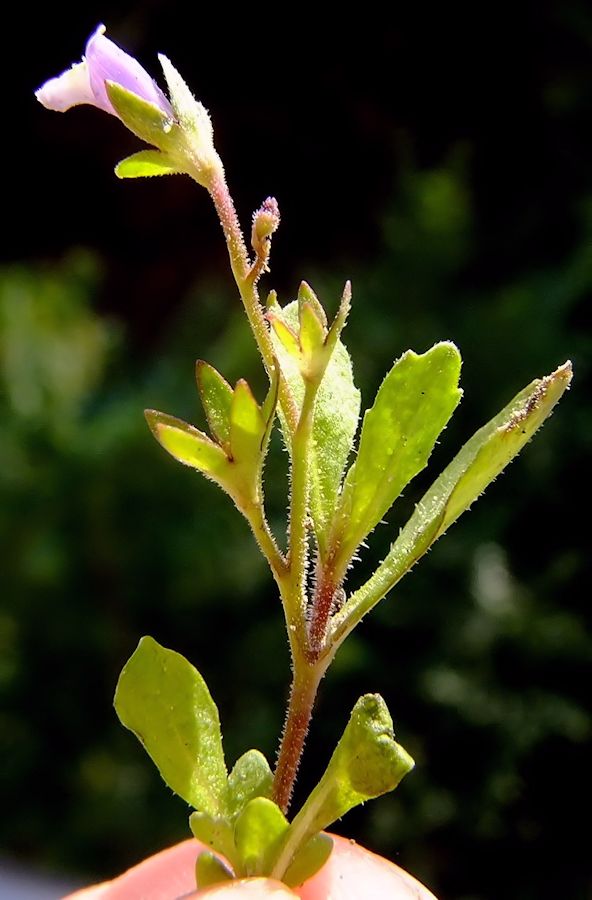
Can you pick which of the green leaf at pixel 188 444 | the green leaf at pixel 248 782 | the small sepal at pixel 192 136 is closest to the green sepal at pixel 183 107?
the small sepal at pixel 192 136

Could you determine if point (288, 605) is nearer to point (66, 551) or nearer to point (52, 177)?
point (66, 551)

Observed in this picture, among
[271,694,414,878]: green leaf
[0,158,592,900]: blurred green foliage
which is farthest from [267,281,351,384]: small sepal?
[0,158,592,900]: blurred green foliage

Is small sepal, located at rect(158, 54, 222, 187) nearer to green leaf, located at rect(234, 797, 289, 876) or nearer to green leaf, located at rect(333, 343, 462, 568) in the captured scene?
green leaf, located at rect(333, 343, 462, 568)

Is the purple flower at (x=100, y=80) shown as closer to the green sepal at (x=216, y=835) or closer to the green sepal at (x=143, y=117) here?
the green sepal at (x=143, y=117)

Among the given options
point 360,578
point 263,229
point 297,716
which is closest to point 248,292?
point 263,229

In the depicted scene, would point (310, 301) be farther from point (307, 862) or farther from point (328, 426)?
point (307, 862)

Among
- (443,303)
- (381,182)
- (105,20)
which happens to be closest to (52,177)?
(105,20)
